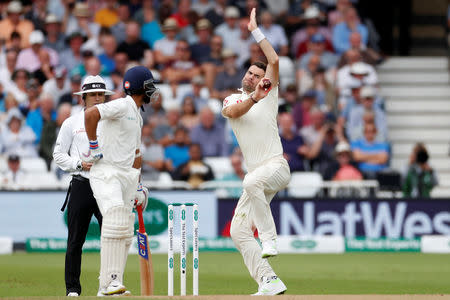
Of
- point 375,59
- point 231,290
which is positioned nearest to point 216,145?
point 375,59

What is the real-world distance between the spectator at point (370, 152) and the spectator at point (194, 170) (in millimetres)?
2563

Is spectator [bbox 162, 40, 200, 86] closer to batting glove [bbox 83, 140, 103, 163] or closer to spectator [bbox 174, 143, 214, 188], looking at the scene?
spectator [bbox 174, 143, 214, 188]

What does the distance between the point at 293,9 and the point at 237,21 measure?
1451mm

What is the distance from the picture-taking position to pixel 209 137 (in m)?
16.8

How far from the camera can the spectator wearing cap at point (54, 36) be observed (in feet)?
60.6

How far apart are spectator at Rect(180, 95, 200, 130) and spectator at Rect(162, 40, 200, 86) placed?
0.82 m

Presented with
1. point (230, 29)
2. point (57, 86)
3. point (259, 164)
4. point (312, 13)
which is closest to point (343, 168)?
point (312, 13)

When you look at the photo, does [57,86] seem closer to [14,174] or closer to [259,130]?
[14,174]

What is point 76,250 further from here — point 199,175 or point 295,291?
point 199,175

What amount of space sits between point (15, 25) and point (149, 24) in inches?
97.2

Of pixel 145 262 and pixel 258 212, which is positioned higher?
pixel 258 212

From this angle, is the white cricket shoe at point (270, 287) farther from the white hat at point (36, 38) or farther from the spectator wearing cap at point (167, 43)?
the white hat at point (36, 38)

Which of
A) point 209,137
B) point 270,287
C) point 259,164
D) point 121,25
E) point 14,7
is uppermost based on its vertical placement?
point 14,7

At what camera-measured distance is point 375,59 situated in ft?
61.7
